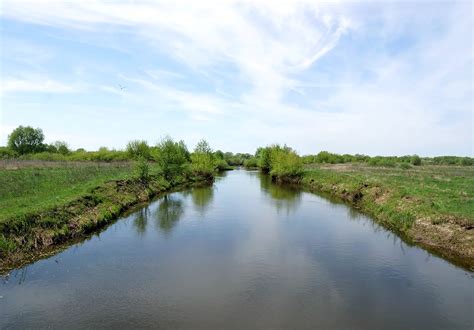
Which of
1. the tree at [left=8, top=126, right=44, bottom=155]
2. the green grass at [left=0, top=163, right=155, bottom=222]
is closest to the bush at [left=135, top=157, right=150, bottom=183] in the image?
the green grass at [left=0, top=163, right=155, bottom=222]

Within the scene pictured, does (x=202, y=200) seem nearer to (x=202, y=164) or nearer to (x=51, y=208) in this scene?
(x=51, y=208)

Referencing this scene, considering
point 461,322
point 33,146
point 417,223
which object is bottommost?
point 461,322

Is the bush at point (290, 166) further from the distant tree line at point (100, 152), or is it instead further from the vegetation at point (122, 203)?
the vegetation at point (122, 203)

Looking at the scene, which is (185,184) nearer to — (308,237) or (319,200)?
(319,200)

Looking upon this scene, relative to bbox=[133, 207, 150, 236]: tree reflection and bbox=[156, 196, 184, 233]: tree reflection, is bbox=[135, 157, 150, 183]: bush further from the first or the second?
bbox=[133, 207, 150, 236]: tree reflection

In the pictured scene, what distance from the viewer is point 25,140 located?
325 ft

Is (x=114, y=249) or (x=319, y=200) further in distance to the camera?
(x=319, y=200)

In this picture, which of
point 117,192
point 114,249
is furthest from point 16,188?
point 114,249

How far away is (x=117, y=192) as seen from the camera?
Answer: 110ft

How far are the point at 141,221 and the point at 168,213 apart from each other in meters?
4.08

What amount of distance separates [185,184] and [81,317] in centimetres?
4768

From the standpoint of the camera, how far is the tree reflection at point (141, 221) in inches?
967

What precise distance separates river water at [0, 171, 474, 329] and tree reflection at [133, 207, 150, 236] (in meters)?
0.36

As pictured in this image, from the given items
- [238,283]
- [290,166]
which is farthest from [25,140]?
[238,283]
